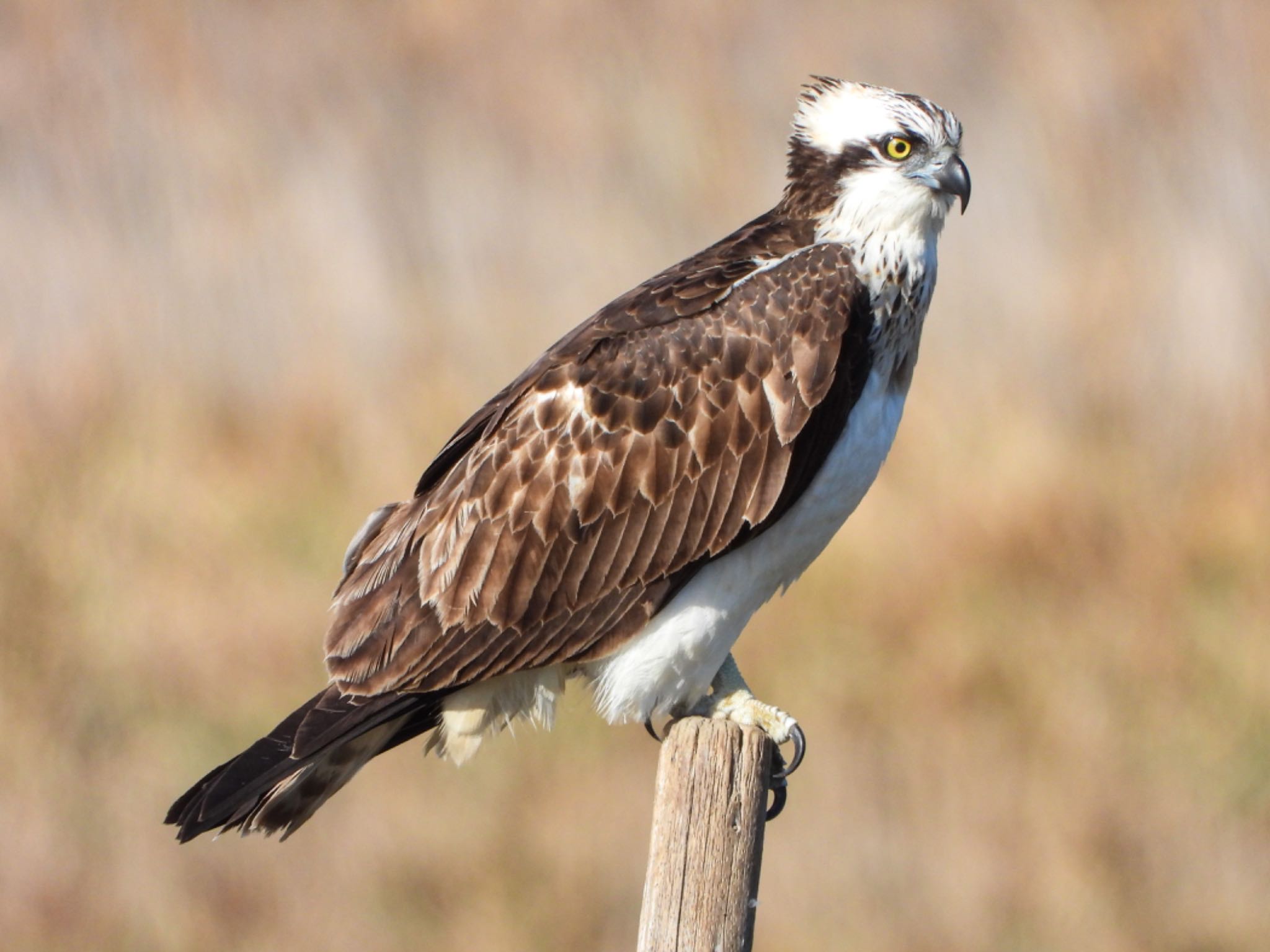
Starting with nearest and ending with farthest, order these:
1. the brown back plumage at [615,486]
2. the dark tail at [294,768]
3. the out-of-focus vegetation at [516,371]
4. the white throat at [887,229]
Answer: the dark tail at [294,768] → the brown back plumage at [615,486] → the white throat at [887,229] → the out-of-focus vegetation at [516,371]

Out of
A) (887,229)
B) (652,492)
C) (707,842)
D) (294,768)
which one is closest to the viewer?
(707,842)

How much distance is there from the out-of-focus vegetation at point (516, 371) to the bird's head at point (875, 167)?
380 centimetres

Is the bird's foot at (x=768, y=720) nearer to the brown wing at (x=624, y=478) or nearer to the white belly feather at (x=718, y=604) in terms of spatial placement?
the white belly feather at (x=718, y=604)

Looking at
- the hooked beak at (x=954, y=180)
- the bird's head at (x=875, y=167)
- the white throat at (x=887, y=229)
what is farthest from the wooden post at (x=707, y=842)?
the hooked beak at (x=954, y=180)

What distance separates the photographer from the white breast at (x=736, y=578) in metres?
4.39

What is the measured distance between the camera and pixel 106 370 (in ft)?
30.1

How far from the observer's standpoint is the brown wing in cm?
433

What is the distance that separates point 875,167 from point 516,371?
180 inches

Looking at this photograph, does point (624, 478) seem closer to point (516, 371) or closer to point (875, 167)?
point (875, 167)

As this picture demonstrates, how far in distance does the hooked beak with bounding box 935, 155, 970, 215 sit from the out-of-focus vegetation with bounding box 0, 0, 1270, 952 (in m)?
3.85

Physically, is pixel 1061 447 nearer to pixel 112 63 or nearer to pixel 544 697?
pixel 544 697

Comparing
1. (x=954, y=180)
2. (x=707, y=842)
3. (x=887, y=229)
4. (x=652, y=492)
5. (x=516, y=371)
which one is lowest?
(x=707, y=842)

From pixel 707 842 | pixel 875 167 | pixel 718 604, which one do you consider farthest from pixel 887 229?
pixel 707 842

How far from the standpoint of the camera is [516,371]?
8.96 metres
